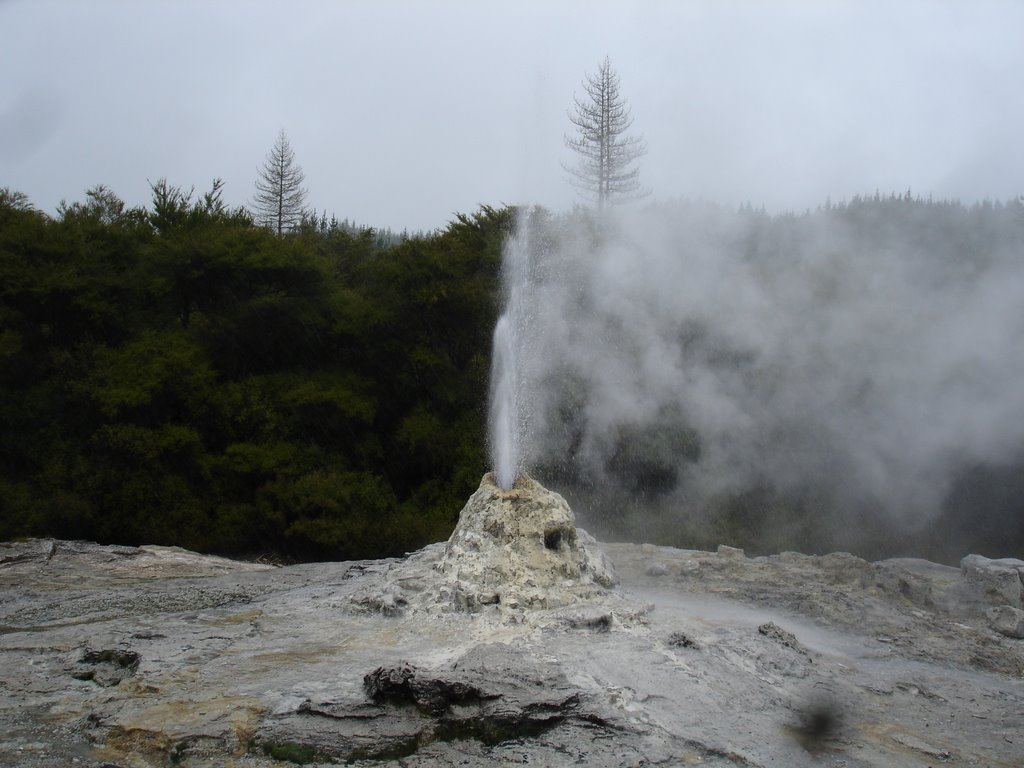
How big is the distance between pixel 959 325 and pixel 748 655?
9.05m

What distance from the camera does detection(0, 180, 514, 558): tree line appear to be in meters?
11.9

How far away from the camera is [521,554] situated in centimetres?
579

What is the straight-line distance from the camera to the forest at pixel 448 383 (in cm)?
1181

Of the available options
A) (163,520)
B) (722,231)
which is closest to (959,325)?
(722,231)

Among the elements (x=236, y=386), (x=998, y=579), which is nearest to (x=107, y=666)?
(x=998, y=579)

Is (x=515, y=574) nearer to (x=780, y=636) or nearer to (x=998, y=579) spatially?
(x=780, y=636)

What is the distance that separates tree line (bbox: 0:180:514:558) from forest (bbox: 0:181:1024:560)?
0.04 m

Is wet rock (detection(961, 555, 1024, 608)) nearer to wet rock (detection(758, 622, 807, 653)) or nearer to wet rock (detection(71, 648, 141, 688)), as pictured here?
wet rock (detection(758, 622, 807, 653))

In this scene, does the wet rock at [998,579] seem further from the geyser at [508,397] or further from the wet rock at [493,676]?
the geyser at [508,397]

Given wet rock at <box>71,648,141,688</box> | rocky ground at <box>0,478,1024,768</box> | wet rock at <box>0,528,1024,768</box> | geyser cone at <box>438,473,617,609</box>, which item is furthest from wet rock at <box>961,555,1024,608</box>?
wet rock at <box>71,648,141,688</box>

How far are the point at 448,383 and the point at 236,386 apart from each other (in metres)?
3.15

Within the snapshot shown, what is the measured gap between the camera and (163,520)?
38.4ft

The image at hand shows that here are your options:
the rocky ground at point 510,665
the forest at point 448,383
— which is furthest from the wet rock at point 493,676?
the forest at point 448,383

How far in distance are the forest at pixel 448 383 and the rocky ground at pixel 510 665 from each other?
4.51 m
